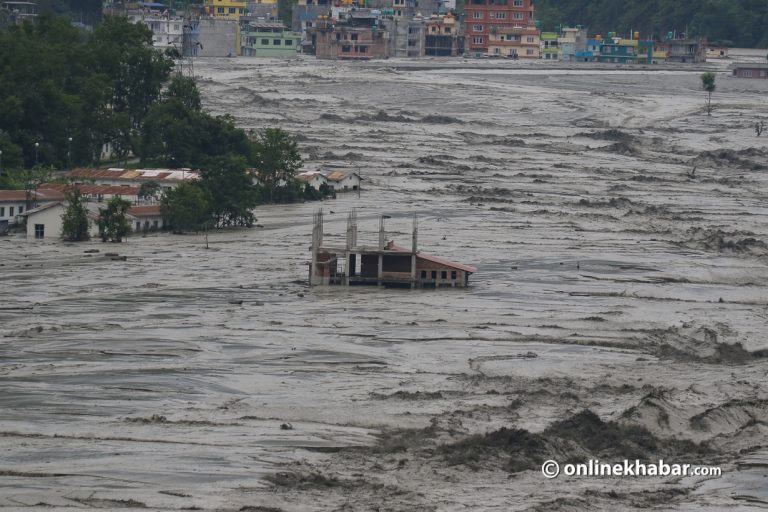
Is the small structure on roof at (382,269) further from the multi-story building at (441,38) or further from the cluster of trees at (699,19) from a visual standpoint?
the cluster of trees at (699,19)

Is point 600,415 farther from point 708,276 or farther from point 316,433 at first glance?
point 708,276

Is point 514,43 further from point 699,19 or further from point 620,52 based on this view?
point 699,19

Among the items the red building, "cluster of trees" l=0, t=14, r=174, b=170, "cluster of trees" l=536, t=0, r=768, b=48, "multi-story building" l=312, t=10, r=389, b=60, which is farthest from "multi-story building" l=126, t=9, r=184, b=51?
"cluster of trees" l=0, t=14, r=174, b=170

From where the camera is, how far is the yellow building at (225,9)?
178m

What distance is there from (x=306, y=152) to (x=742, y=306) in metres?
43.5

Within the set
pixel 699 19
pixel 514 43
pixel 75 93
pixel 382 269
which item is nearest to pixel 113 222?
pixel 382 269

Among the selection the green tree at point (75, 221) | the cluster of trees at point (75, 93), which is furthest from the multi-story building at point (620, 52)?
the green tree at point (75, 221)

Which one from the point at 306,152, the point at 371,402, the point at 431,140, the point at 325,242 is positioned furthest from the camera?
the point at 431,140

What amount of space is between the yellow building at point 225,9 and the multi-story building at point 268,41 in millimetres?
7372

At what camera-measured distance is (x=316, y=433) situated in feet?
91.0

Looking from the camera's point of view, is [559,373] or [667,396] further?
[559,373]

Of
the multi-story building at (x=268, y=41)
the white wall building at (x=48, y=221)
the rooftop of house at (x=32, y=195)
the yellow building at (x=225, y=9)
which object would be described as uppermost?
the yellow building at (x=225, y=9)

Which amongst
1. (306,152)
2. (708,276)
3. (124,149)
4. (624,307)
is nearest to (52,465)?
→ (624,307)

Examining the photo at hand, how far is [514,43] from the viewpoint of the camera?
169125mm
